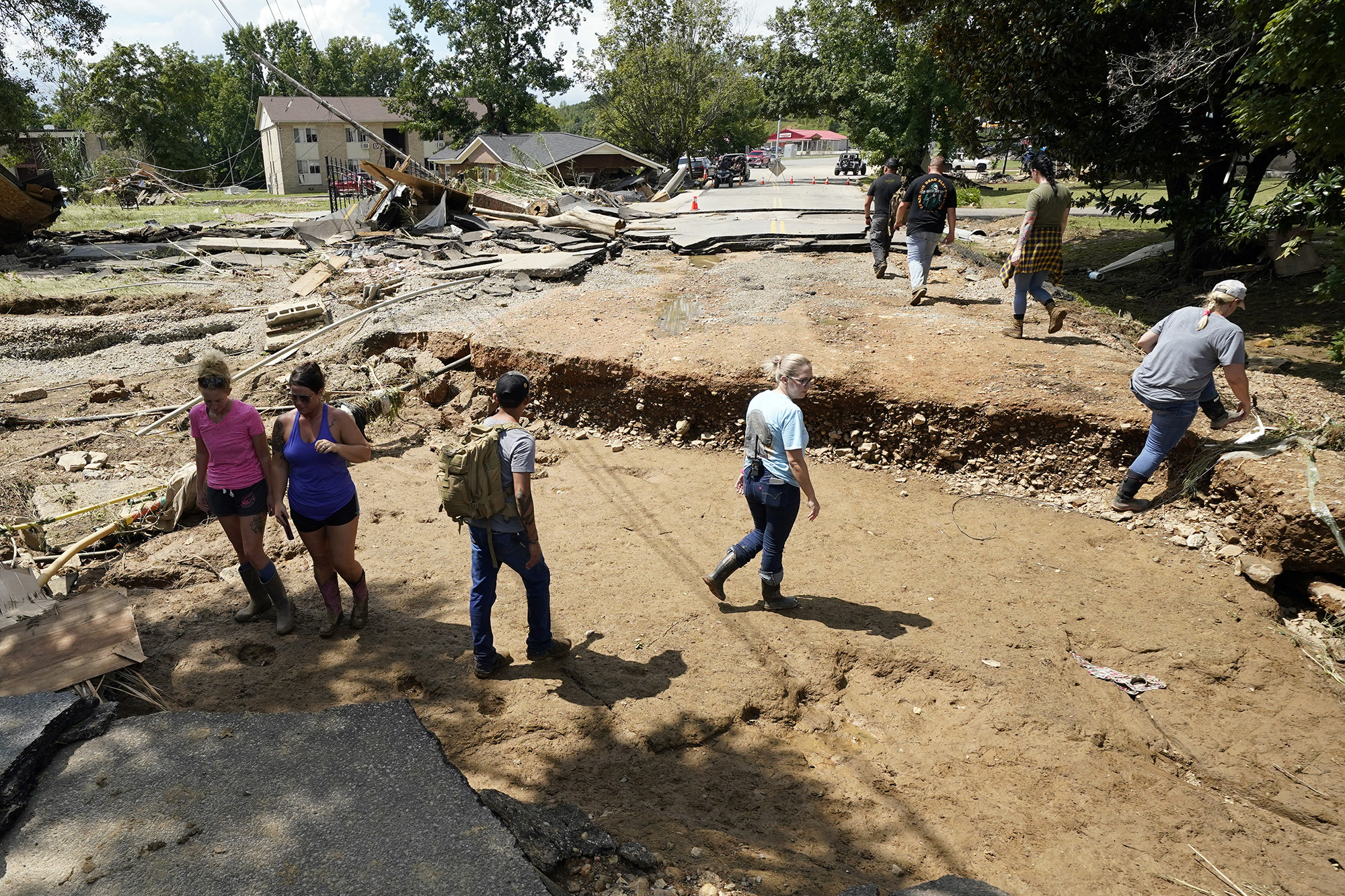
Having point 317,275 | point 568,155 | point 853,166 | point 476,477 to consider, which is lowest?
point 476,477

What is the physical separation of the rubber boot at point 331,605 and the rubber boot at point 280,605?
0.18 m

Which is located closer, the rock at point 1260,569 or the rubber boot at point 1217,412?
the rock at point 1260,569

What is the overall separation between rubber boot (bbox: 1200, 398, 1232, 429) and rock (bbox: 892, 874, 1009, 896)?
4392 mm

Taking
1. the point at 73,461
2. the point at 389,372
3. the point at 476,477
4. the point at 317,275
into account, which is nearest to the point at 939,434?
the point at 476,477

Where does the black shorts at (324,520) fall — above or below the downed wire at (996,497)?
above

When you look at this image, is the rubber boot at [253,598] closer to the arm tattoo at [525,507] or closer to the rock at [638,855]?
the arm tattoo at [525,507]

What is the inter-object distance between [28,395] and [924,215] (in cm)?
1018

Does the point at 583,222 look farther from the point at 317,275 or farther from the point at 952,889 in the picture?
the point at 952,889

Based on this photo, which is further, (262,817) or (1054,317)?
(1054,317)

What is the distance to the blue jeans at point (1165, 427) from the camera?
17.5 feet

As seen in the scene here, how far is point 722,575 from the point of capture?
487 cm

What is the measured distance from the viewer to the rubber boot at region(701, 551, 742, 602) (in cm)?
479

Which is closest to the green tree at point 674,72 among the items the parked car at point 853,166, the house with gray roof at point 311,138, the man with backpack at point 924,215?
the parked car at point 853,166

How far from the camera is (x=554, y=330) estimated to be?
909 cm
